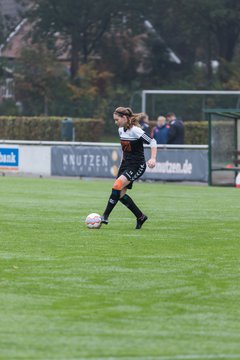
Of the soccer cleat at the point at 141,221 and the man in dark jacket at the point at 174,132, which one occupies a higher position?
the soccer cleat at the point at 141,221

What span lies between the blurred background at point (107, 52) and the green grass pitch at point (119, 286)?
1495 inches

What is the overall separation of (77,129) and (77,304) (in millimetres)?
40132

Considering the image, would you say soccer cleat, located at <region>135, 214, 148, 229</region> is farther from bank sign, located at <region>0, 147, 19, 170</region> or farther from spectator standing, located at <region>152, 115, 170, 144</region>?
bank sign, located at <region>0, 147, 19, 170</region>

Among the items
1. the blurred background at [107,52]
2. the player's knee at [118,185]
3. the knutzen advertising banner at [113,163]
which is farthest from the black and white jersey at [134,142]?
the blurred background at [107,52]

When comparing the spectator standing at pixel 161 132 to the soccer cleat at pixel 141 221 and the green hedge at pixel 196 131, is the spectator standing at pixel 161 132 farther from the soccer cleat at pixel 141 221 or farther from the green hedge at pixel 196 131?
the soccer cleat at pixel 141 221

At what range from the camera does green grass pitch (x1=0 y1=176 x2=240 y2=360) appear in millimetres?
7980

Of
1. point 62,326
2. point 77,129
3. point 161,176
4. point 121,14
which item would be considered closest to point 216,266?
point 62,326

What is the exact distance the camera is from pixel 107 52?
6247cm

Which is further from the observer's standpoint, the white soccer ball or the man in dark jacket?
the man in dark jacket

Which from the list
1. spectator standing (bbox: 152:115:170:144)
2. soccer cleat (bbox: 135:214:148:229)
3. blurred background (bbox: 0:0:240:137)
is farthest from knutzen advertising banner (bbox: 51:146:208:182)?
blurred background (bbox: 0:0:240:137)

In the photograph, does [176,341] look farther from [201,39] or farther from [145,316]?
[201,39]

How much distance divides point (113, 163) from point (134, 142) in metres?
15.3

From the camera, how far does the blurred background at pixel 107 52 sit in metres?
57.5

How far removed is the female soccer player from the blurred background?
124 feet
